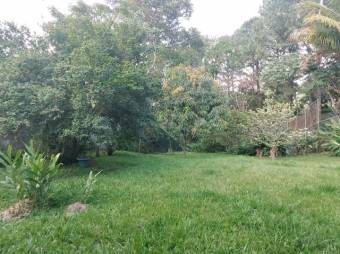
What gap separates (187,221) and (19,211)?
228cm

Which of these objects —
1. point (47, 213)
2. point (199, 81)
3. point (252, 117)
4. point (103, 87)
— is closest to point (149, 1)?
point (199, 81)

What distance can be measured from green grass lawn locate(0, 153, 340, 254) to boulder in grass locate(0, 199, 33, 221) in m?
0.19

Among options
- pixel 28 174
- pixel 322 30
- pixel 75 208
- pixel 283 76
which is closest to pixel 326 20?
pixel 322 30

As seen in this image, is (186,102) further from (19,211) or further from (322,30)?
(19,211)

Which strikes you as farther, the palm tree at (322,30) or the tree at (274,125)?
the palm tree at (322,30)

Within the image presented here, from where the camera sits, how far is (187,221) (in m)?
3.45

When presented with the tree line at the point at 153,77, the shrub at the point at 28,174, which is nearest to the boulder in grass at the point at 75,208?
the shrub at the point at 28,174

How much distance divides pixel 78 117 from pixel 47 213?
3291 millimetres

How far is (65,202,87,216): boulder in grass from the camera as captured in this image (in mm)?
3979

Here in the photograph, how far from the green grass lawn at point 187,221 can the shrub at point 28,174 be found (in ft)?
0.99

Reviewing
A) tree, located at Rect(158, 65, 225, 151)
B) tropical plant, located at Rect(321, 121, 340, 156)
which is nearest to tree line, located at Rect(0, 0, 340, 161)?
tree, located at Rect(158, 65, 225, 151)

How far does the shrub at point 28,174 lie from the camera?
4070 millimetres

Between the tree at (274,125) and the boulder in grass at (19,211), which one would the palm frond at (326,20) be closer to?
the tree at (274,125)

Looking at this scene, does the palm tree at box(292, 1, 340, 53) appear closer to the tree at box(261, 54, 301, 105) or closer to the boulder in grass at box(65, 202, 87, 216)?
the tree at box(261, 54, 301, 105)
